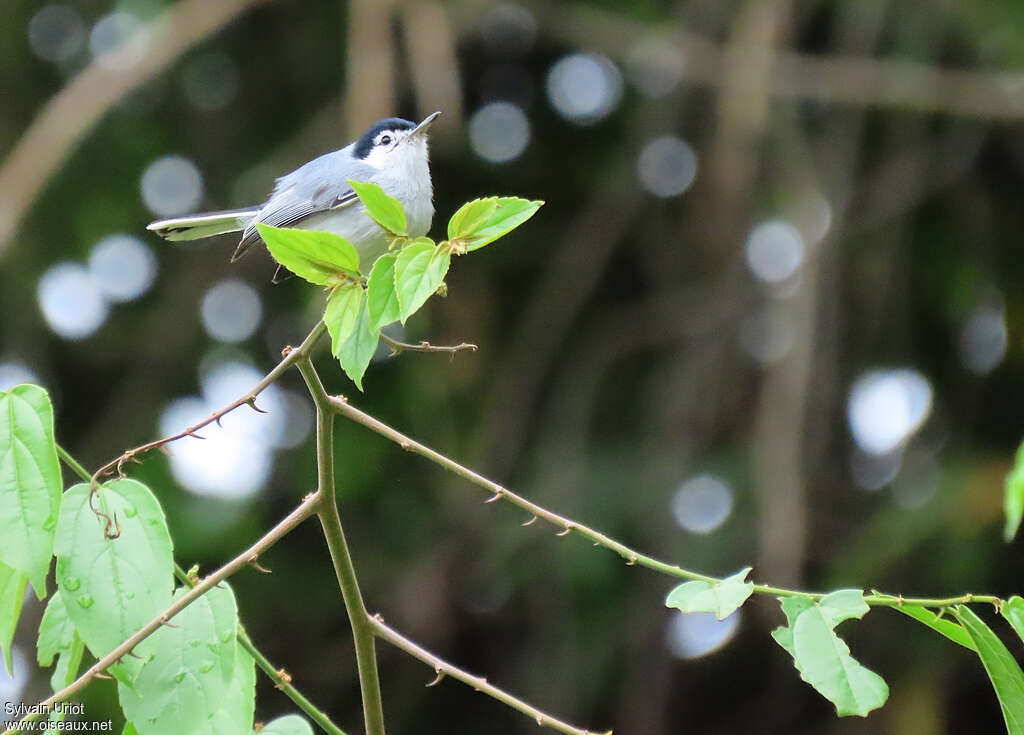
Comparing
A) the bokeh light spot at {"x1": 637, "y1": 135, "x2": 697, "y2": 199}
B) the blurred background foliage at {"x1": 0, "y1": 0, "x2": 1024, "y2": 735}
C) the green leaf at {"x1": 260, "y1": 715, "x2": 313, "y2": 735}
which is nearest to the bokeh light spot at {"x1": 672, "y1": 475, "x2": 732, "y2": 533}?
the blurred background foliage at {"x1": 0, "y1": 0, "x2": 1024, "y2": 735}

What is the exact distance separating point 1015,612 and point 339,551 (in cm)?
82

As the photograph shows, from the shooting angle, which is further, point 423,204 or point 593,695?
point 593,695

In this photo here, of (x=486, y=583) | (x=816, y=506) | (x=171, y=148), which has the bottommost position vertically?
(x=486, y=583)

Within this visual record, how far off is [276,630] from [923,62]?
404 cm

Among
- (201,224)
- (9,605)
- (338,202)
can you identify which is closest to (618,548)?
(9,605)

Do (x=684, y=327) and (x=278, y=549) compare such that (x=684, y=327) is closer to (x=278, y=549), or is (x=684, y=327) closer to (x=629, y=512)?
(x=629, y=512)

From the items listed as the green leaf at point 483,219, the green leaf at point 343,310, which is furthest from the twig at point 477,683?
the green leaf at point 483,219

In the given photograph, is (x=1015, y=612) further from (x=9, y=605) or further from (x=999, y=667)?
(x=9, y=605)

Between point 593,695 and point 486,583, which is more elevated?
point 486,583

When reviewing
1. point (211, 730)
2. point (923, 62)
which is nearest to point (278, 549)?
point (923, 62)

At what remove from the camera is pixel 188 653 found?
1375mm

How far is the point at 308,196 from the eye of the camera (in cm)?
288

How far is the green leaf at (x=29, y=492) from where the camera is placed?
1294 mm

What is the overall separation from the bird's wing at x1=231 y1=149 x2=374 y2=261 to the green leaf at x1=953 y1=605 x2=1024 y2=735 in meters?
1.80
